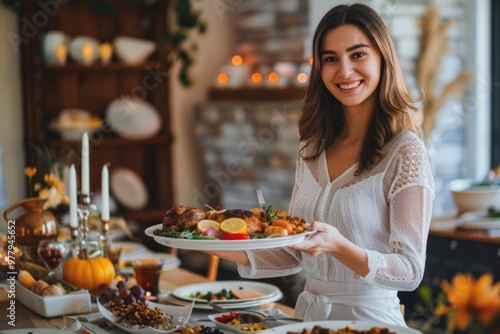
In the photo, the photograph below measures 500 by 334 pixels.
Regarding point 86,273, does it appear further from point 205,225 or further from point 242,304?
point 205,225

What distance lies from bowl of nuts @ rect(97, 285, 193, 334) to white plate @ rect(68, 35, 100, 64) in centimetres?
318

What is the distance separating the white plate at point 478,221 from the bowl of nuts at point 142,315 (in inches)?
91.0

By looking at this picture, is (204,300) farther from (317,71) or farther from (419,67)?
(419,67)

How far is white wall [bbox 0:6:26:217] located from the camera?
4.97m

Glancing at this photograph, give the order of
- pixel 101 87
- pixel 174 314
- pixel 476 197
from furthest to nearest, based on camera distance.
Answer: pixel 101 87 → pixel 476 197 → pixel 174 314

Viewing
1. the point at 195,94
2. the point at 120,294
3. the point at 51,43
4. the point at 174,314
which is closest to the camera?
the point at 174,314

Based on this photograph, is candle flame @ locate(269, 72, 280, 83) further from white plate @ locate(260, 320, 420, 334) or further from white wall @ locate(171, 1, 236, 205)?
white plate @ locate(260, 320, 420, 334)

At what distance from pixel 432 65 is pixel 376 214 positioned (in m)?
3.20

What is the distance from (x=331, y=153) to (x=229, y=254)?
1.39 ft

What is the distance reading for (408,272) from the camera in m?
1.96

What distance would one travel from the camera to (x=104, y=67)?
5.12 m

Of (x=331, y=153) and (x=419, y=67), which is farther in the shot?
(x=419, y=67)

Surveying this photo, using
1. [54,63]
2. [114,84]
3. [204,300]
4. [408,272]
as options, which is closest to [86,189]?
[204,300]

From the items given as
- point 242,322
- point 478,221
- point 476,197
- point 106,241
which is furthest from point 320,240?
point 476,197
